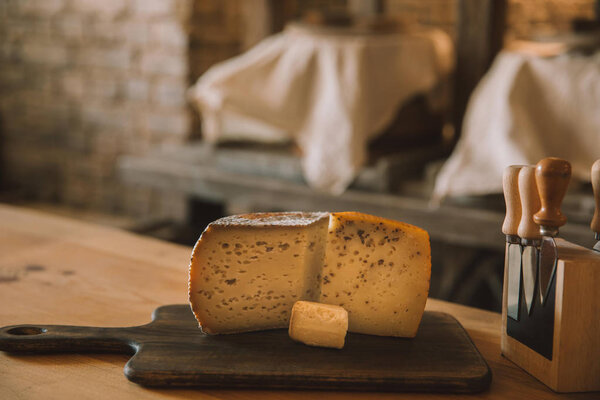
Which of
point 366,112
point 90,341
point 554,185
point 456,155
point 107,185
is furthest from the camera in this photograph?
point 107,185

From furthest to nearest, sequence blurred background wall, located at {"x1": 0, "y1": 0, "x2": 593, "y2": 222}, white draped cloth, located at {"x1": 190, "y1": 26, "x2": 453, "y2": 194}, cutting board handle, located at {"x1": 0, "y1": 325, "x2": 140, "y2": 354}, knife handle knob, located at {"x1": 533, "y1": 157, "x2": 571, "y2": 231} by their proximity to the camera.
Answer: blurred background wall, located at {"x1": 0, "y1": 0, "x2": 593, "y2": 222}
white draped cloth, located at {"x1": 190, "y1": 26, "x2": 453, "y2": 194}
cutting board handle, located at {"x1": 0, "y1": 325, "x2": 140, "y2": 354}
knife handle knob, located at {"x1": 533, "y1": 157, "x2": 571, "y2": 231}

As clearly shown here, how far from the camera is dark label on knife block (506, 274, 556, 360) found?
0.67 metres

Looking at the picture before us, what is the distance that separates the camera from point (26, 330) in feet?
2.58

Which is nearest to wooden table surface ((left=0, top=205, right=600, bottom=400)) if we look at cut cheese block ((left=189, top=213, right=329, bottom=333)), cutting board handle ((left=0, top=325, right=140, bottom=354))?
cutting board handle ((left=0, top=325, right=140, bottom=354))

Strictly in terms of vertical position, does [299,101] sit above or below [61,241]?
above

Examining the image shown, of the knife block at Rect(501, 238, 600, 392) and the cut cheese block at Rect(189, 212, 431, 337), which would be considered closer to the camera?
the knife block at Rect(501, 238, 600, 392)

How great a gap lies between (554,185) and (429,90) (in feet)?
4.99

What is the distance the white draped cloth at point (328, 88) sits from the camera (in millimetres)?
1885

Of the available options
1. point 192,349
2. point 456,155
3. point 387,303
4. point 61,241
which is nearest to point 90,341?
point 192,349

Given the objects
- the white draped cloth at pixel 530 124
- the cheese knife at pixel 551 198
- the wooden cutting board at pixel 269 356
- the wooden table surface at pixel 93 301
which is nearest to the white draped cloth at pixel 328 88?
the white draped cloth at pixel 530 124

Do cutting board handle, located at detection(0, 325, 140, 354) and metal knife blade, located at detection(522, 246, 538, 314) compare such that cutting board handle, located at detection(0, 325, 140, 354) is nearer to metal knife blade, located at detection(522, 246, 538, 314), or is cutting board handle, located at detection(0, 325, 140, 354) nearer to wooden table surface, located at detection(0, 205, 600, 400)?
wooden table surface, located at detection(0, 205, 600, 400)

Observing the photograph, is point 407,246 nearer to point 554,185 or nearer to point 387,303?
point 387,303

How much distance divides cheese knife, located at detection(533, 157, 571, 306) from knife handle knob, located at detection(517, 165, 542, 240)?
0.01 m

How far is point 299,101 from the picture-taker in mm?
2012
